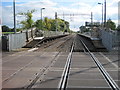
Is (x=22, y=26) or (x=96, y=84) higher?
(x=22, y=26)

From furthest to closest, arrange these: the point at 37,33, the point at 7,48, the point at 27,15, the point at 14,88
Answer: the point at 27,15, the point at 37,33, the point at 7,48, the point at 14,88

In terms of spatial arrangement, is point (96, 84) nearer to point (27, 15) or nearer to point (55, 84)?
point (55, 84)

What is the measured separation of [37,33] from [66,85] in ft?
118

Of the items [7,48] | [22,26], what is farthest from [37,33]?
[7,48]

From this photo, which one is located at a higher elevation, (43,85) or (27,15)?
(27,15)

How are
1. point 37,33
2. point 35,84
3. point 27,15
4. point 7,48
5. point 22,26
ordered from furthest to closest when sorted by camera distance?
point 22,26
point 27,15
point 37,33
point 7,48
point 35,84

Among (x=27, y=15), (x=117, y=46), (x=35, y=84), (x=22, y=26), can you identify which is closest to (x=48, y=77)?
(x=35, y=84)

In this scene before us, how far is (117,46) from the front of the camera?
83.4ft

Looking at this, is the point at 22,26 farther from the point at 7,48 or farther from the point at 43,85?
the point at 43,85

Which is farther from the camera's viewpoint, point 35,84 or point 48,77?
point 48,77

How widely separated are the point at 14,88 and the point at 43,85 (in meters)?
1.05

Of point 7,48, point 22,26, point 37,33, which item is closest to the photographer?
point 7,48

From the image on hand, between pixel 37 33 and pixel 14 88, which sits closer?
pixel 14 88

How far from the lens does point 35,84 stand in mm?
8508
